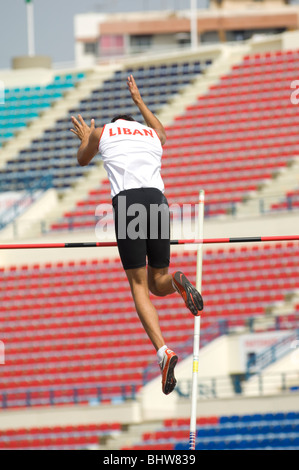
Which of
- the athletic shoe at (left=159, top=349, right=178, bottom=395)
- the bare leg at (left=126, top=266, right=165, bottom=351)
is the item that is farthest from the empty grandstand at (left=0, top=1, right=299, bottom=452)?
the athletic shoe at (left=159, top=349, right=178, bottom=395)

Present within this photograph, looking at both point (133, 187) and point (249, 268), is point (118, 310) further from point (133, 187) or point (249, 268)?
point (133, 187)

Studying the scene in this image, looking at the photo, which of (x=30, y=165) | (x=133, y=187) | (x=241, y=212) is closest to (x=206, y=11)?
(x=30, y=165)

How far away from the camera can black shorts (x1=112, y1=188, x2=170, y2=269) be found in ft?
17.2

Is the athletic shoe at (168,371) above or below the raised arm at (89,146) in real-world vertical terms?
below

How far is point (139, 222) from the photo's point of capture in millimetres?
5230

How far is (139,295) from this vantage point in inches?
213

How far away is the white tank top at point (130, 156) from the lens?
17.4ft

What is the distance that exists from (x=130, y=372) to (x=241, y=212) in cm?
313

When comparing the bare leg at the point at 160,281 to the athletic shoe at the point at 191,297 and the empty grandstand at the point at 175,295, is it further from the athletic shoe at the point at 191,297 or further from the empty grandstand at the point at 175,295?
the empty grandstand at the point at 175,295

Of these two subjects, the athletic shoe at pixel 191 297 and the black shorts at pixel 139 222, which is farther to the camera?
the black shorts at pixel 139 222

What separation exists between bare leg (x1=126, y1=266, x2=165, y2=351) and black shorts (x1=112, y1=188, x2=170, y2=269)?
0.22 feet

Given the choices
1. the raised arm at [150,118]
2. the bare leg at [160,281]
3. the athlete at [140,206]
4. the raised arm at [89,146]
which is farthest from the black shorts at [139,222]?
the raised arm at [150,118]

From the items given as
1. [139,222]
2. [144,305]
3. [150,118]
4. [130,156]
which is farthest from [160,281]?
[150,118]

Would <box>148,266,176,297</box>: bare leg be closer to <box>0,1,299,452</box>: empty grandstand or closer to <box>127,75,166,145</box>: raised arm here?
<box>127,75,166,145</box>: raised arm
